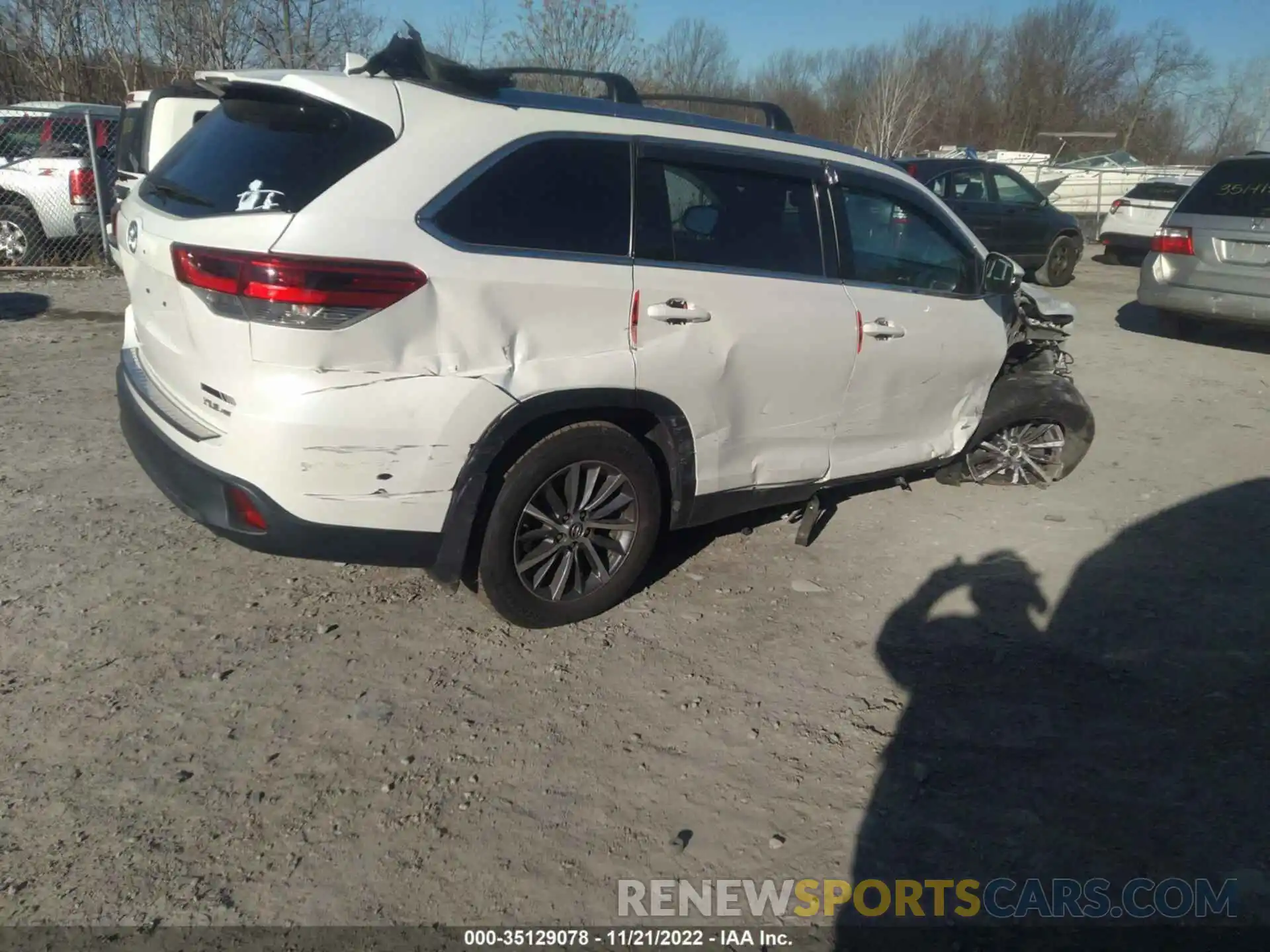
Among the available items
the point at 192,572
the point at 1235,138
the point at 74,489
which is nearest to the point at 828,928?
the point at 192,572

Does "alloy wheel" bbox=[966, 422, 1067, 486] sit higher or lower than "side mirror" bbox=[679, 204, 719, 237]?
lower

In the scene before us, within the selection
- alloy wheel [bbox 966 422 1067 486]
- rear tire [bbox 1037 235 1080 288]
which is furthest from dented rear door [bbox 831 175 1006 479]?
rear tire [bbox 1037 235 1080 288]

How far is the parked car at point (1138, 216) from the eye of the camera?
16156 mm

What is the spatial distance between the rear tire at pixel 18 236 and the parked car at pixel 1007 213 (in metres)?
10.8

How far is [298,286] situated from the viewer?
277 cm

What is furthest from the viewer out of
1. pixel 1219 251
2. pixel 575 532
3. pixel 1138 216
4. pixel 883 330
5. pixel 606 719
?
pixel 1138 216

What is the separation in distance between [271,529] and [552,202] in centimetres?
148

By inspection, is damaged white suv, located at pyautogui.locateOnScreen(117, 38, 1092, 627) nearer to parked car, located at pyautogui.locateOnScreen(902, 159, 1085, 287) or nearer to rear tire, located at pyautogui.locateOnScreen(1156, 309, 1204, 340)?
rear tire, located at pyautogui.locateOnScreen(1156, 309, 1204, 340)

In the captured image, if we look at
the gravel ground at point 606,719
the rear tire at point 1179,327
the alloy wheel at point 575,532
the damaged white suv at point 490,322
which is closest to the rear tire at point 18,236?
the gravel ground at point 606,719

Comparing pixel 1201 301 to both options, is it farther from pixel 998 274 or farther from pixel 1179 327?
pixel 998 274

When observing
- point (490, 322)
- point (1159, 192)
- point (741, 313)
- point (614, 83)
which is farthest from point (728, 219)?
point (1159, 192)

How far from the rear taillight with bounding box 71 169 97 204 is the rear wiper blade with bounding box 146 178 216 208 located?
8801 mm

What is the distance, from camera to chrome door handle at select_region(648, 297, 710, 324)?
3.44 meters

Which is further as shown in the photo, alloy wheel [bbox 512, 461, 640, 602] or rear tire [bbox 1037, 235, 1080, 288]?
rear tire [bbox 1037, 235, 1080, 288]
